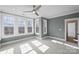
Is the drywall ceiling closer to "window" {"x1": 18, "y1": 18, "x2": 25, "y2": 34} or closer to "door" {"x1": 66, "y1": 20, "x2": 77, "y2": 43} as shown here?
"door" {"x1": 66, "y1": 20, "x2": 77, "y2": 43}

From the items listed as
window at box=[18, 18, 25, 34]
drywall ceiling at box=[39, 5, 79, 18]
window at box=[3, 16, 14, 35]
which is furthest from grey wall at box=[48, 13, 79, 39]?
window at box=[3, 16, 14, 35]

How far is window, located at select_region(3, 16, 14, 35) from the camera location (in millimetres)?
4595

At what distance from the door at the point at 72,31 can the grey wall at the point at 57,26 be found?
483 mm

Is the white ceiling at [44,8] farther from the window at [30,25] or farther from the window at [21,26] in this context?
the window at [30,25]

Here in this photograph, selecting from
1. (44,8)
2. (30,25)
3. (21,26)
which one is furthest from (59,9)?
(30,25)

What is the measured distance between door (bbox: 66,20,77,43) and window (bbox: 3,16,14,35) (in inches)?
206

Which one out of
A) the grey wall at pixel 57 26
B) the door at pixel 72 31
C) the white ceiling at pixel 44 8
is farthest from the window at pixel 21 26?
the door at pixel 72 31

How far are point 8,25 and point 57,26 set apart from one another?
5028 mm

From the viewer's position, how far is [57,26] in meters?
6.35

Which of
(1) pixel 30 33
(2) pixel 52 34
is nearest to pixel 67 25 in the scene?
(2) pixel 52 34

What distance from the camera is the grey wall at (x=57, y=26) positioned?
18.4 feet

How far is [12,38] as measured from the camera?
5.03 meters

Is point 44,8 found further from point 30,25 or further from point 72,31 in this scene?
point 30,25
